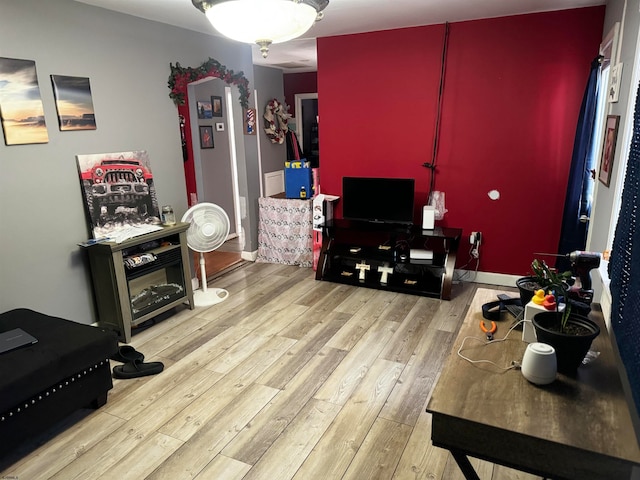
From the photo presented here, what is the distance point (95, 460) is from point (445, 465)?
165cm

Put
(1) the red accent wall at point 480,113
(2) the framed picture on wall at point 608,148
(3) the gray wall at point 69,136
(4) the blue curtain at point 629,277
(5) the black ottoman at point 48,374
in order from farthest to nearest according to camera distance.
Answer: (1) the red accent wall at point 480,113
(3) the gray wall at point 69,136
(2) the framed picture on wall at point 608,148
(5) the black ottoman at point 48,374
(4) the blue curtain at point 629,277

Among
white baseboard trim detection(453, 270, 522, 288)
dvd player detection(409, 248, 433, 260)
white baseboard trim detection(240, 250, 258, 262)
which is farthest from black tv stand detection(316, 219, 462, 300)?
white baseboard trim detection(240, 250, 258, 262)

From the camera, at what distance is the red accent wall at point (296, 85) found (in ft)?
25.0

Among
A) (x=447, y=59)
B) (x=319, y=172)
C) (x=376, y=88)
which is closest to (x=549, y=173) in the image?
(x=447, y=59)

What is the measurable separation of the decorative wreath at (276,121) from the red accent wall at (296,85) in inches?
23.2

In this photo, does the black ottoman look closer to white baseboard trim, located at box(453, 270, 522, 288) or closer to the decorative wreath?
white baseboard trim, located at box(453, 270, 522, 288)

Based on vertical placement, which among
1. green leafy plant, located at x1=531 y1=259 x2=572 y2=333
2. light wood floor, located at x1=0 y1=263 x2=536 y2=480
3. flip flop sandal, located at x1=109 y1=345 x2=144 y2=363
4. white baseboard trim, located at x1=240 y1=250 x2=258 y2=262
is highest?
green leafy plant, located at x1=531 y1=259 x2=572 y2=333

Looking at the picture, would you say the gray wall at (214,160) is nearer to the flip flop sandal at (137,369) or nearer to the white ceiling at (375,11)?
the white ceiling at (375,11)

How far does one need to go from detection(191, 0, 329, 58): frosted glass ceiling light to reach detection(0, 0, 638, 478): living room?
5.85 ft

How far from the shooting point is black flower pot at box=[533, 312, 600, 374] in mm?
1284

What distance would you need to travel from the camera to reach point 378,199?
421 cm

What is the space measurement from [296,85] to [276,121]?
1.15 meters

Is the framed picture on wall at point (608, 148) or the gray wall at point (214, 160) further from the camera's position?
the gray wall at point (214, 160)

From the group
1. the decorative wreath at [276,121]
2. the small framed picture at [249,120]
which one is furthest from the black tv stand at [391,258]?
the decorative wreath at [276,121]
